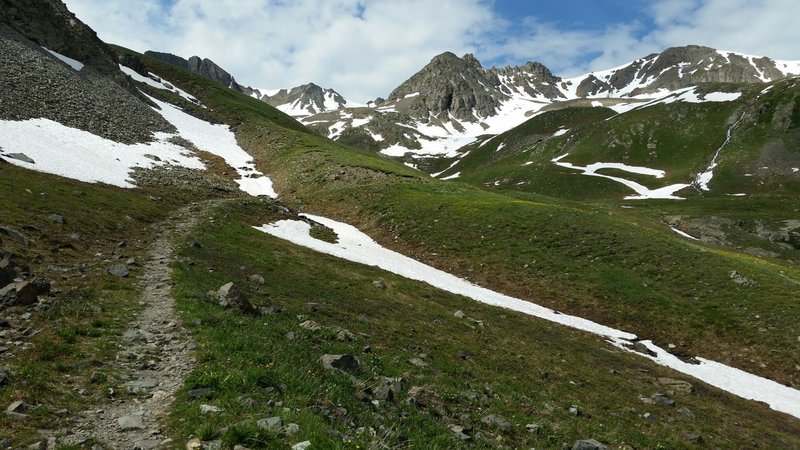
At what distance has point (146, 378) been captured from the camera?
10.6 meters

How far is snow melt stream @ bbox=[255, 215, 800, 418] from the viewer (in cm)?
2689

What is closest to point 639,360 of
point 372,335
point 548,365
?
point 548,365

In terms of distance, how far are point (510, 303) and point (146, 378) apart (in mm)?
28333

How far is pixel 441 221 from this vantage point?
166 ft

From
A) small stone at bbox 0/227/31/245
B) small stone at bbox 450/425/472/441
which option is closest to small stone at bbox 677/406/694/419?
small stone at bbox 450/425/472/441

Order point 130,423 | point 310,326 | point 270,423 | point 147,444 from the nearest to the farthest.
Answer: point 147,444 < point 270,423 < point 130,423 < point 310,326

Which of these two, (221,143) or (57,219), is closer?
(57,219)

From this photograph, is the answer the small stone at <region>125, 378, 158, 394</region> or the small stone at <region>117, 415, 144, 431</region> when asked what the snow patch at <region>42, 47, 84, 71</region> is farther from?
the small stone at <region>117, 415, 144, 431</region>

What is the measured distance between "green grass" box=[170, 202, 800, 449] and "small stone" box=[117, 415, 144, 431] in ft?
2.13

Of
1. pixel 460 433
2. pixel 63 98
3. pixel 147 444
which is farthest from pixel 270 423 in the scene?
pixel 63 98

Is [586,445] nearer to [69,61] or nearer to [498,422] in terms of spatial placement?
Result: [498,422]

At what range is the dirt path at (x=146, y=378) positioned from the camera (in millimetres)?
8117

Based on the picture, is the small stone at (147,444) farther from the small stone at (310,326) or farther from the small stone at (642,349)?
the small stone at (642,349)

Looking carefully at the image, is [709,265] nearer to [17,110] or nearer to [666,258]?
[666,258]
